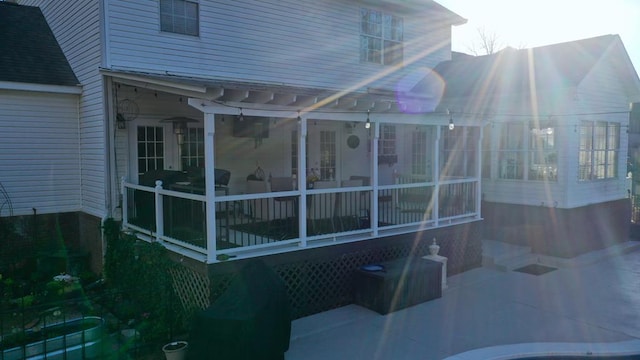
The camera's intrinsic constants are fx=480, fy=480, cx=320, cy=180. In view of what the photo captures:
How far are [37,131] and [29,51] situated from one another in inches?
73.8

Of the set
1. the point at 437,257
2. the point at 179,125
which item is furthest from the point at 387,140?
the point at 179,125

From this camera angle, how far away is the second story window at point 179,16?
9477 mm

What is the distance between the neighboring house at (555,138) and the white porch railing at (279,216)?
2243 millimetres

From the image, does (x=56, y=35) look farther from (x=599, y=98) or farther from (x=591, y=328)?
(x=599, y=98)

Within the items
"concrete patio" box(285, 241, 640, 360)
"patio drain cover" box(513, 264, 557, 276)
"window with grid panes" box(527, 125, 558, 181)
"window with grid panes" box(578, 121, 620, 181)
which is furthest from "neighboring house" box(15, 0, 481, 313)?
"window with grid panes" box(578, 121, 620, 181)

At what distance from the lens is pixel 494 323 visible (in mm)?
7051

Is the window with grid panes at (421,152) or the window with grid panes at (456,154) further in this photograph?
the window with grid panes at (421,152)

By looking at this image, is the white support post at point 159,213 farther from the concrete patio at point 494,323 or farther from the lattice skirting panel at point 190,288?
the concrete patio at point 494,323

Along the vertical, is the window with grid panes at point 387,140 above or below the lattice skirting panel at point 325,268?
above

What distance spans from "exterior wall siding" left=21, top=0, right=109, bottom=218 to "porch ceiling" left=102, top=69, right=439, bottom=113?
928 mm

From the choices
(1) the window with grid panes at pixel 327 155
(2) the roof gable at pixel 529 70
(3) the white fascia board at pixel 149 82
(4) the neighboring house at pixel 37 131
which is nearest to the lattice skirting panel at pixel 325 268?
(3) the white fascia board at pixel 149 82

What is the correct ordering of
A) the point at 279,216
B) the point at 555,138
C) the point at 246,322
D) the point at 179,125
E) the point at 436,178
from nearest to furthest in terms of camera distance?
the point at 246,322 < the point at 279,216 < the point at 436,178 < the point at 179,125 < the point at 555,138

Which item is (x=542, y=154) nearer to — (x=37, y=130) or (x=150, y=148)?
(x=150, y=148)

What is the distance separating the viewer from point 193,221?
7.54 m
